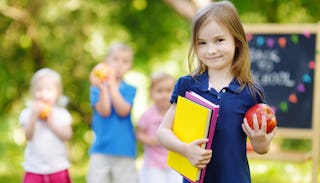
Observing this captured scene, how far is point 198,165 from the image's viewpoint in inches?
119

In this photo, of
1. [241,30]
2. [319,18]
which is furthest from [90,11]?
[241,30]

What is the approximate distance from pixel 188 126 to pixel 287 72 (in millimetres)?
4027

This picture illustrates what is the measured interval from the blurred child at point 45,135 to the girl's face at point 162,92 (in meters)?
0.77

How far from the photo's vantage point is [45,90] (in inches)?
207

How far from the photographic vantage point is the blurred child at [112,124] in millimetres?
5555

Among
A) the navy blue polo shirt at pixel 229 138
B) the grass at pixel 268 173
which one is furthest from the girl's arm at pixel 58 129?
Answer: the grass at pixel 268 173

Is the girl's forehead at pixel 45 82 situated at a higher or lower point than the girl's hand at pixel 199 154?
higher

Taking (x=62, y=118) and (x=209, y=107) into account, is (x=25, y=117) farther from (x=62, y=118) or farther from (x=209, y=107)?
(x=209, y=107)

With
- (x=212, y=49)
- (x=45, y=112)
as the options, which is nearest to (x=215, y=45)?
(x=212, y=49)

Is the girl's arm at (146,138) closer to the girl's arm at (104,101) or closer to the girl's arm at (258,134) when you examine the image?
the girl's arm at (104,101)

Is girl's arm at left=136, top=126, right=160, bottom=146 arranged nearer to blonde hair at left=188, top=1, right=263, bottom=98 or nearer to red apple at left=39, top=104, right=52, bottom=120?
red apple at left=39, top=104, right=52, bottom=120

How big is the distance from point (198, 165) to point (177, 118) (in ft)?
0.89

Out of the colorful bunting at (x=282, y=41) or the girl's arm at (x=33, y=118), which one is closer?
the girl's arm at (x=33, y=118)

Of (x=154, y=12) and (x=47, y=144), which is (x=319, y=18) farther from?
(x=47, y=144)
